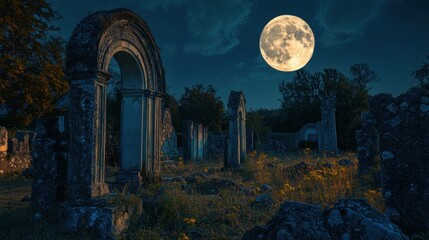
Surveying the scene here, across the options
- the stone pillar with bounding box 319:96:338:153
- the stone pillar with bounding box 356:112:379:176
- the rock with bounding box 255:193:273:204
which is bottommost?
the rock with bounding box 255:193:273:204

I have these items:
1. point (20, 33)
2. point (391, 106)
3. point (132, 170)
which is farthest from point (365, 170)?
point (20, 33)

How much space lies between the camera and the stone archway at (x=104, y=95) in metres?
5.59

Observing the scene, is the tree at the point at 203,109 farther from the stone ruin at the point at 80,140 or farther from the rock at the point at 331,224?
the rock at the point at 331,224

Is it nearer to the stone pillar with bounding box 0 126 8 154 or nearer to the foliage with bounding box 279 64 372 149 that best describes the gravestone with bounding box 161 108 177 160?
the stone pillar with bounding box 0 126 8 154

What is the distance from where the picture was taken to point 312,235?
238cm

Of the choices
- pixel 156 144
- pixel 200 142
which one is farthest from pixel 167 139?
pixel 156 144

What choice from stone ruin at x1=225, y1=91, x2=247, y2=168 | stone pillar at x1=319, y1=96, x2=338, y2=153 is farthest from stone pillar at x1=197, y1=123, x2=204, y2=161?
stone pillar at x1=319, y1=96, x2=338, y2=153

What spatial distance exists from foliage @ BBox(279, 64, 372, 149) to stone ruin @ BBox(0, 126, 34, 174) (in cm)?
2314

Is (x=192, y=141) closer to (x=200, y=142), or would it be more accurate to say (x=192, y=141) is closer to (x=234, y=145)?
(x=200, y=142)

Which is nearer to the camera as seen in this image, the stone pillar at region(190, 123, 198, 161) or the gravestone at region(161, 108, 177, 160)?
the gravestone at region(161, 108, 177, 160)

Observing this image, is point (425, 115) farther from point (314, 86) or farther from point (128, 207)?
point (314, 86)

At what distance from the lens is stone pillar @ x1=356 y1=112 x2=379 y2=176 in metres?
9.06

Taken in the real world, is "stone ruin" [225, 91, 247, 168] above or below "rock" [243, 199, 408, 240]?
above

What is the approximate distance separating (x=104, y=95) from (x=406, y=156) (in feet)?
16.3
